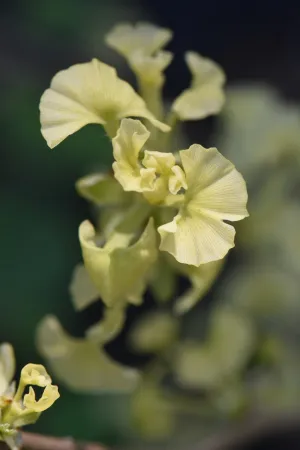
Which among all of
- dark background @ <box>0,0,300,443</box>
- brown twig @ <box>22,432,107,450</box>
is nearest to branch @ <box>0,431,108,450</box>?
brown twig @ <box>22,432,107,450</box>

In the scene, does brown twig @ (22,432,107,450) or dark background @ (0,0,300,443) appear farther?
dark background @ (0,0,300,443)

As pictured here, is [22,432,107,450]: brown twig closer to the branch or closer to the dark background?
the branch

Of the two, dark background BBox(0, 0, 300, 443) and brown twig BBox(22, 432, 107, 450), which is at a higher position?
brown twig BBox(22, 432, 107, 450)

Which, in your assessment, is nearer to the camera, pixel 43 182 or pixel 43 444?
pixel 43 444

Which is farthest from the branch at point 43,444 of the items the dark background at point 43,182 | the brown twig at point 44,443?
the dark background at point 43,182

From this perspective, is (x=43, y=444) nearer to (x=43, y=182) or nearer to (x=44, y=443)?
(x=44, y=443)

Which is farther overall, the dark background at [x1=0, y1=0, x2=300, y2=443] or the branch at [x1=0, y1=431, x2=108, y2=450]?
the dark background at [x1=0, y1=0, x2=300, y2=443]

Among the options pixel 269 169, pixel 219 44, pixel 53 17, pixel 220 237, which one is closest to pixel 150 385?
pixel 269 169

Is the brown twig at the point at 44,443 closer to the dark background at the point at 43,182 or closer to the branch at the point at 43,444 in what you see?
the branch at the point at 43,444

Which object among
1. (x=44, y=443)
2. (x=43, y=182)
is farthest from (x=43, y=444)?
(x=43, y=182)

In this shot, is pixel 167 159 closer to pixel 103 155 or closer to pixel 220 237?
pixel 220 237

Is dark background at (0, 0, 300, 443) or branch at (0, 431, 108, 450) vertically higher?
branch at (0, 431, 108, 450)
